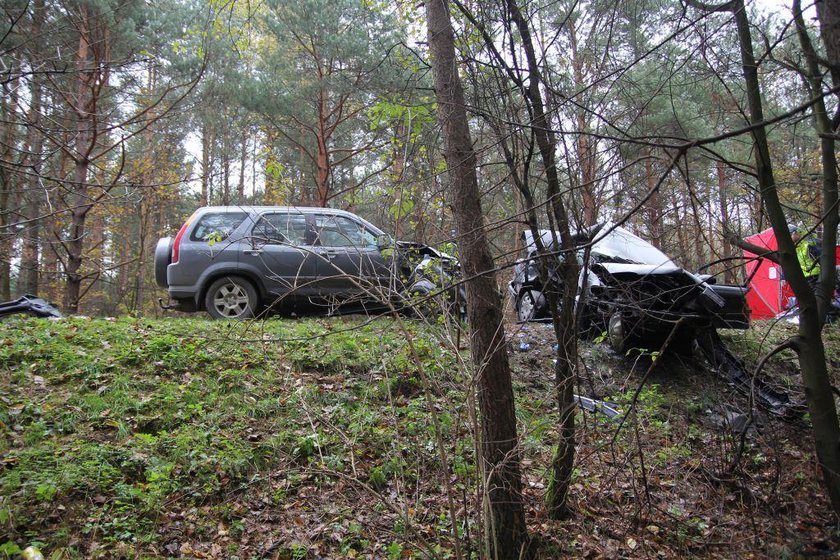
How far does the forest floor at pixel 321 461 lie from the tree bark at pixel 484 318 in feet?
0.75

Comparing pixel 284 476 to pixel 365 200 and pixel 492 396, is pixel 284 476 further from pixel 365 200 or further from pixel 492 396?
pixel 365 200

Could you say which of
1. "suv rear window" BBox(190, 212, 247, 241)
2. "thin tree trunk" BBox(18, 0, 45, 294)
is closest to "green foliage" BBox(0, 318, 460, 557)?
"thin tree trunk" BBox(18, 0, 45, 294)

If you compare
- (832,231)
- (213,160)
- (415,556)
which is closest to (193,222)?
(415,556)

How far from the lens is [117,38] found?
8.00 metres

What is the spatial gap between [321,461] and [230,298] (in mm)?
5048

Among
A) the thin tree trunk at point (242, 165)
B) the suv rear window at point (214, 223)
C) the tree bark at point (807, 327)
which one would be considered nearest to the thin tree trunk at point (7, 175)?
the suv rear window at point (214, 223)

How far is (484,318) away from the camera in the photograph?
11.5 ft

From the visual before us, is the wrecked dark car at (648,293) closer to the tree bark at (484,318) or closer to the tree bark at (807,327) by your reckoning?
the tree bark at (807,327)

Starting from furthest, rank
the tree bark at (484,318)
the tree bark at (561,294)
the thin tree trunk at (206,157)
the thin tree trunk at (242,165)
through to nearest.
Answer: the thin tree trunk at (242,165) < the thin tree trunk at (206,157) < the tree bark at (561,294) < the tree bark at (484,318)

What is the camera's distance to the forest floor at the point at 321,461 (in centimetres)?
353

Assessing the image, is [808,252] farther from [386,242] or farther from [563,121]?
[386,242]

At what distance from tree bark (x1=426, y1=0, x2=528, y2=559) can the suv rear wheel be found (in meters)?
5.08

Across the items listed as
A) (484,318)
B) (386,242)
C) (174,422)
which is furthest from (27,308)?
(484,318)

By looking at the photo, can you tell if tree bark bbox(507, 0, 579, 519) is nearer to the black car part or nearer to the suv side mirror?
the suv side mirror
